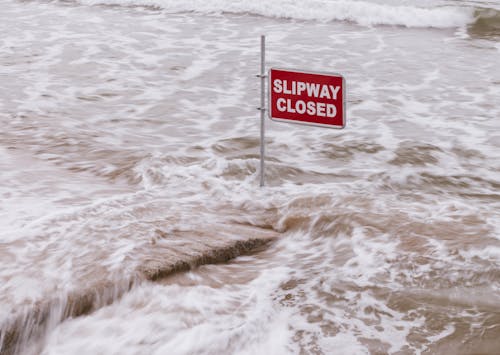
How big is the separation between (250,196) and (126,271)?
4.99ft

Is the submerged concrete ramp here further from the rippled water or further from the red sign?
the red sign

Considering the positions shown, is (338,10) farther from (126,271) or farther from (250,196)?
(126,271)

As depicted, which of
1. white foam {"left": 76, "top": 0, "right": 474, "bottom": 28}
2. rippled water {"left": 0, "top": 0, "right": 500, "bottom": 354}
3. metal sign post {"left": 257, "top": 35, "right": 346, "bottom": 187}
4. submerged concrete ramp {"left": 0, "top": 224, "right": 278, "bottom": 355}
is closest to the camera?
submerged concrete ramp {"left": 0, "top": 224, "right": 278, "bottom": 355}

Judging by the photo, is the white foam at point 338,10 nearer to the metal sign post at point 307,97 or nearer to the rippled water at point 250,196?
the rippled water at point 250,196

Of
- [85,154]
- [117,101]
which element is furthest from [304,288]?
[117,101]

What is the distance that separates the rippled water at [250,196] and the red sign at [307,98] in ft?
2.01

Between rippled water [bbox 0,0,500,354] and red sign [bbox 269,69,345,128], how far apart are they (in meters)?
0.61

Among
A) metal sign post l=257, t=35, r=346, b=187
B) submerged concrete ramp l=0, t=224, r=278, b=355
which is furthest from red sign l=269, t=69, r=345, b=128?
submerged concrete ramp l=0, t=224, r=278, b=355

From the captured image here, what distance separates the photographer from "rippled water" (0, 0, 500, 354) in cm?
296

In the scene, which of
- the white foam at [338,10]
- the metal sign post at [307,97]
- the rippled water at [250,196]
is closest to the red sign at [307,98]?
the metal sign post at [307,97]

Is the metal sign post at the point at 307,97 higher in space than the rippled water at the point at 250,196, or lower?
higher

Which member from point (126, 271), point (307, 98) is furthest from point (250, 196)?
point (126, 271)

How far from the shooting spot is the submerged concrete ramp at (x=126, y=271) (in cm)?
282

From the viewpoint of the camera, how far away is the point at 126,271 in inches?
127
